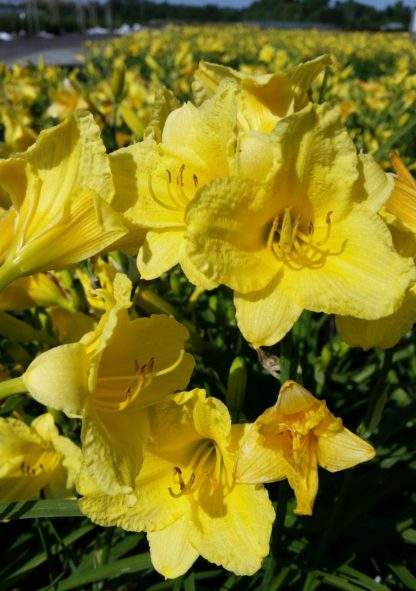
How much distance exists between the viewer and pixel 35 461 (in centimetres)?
141

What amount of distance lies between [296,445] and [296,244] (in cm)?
31

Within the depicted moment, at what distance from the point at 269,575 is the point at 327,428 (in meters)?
0.50

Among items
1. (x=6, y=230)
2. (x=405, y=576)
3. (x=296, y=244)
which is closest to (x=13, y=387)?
(x=6, y=230)

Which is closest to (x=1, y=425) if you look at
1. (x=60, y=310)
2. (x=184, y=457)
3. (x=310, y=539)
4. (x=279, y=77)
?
(x=60, y=310)

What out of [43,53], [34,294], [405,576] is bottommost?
[43,53]

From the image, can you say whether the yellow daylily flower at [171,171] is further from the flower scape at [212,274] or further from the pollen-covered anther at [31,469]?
the pollen-covered anther at [31,469]

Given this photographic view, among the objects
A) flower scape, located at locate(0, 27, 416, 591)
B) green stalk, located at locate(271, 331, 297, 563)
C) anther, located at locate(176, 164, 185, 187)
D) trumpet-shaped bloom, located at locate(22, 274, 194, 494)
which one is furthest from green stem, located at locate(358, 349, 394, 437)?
anther, located at locate(176, 164, 185, 187)

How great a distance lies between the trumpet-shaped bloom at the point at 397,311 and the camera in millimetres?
901

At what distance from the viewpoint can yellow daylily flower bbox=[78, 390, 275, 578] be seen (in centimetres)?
99

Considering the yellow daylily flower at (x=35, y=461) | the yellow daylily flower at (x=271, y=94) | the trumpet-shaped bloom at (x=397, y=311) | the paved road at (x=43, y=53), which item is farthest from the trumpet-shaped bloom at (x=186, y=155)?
the paved road at (x=43, y=53)

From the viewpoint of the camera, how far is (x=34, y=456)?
1.41 metres

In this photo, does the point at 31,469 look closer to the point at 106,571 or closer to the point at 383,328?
the point at 106,571

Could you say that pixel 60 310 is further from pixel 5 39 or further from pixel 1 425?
pixel 5 39

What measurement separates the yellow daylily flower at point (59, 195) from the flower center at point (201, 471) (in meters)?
0.44
